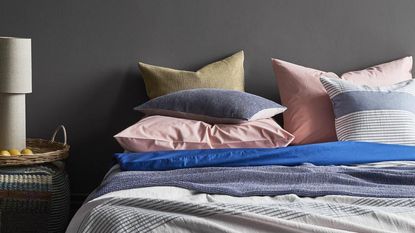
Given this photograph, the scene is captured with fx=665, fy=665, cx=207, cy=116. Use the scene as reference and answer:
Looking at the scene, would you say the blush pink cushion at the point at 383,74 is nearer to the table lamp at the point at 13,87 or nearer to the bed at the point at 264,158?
the bed at the point at 264,158

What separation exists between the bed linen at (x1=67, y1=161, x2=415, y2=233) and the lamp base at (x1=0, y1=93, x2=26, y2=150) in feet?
3.56

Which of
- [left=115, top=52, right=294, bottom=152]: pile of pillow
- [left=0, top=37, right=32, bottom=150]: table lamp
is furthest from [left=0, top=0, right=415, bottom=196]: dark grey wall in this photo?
[left=0, top=37, right=32, bottom=150]: table lamp

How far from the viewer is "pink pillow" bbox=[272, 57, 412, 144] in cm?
319

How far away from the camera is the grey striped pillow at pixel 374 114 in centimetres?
294

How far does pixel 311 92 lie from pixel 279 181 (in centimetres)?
106

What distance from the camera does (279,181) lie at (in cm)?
233

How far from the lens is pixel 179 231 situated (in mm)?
1839

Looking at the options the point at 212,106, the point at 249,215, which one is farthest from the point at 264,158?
the point at 249,215

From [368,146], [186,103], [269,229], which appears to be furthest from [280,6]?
[269,229]

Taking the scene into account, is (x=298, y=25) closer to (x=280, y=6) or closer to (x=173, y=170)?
(x=280, y=6)

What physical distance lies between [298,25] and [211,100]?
81cm

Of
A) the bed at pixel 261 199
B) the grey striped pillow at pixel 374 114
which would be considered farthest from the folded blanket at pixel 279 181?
the grey striped pillow at pixel 374 114

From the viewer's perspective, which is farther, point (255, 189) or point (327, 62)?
point (327, 62)

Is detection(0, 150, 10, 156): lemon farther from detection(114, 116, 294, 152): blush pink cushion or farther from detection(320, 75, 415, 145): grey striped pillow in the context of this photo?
detection(320, 75, 415, 145): grey striped pillow
